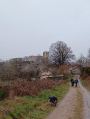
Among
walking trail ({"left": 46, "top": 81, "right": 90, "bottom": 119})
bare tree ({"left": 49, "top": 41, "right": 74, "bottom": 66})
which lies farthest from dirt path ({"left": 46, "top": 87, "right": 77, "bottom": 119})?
bare tree ({"left": 49, "top": 41, "right": 74, "bottom": 66})

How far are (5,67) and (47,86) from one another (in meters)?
34.6

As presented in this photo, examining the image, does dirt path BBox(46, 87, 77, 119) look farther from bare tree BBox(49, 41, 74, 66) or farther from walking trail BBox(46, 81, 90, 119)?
bare tree BBox(49, 41, 74, 66)

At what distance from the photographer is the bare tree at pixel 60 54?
61.2m

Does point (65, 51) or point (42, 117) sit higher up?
point (65, 51)

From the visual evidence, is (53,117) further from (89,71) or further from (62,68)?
(62,68)

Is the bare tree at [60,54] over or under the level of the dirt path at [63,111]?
over

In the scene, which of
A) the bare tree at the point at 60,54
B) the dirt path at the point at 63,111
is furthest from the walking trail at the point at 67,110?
the bare tree at the point at 60,54

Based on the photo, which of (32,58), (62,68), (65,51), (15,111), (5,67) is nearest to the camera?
(15,111)

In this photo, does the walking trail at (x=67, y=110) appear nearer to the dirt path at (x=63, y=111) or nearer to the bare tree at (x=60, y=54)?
the dirt path at (x=63, y=111)

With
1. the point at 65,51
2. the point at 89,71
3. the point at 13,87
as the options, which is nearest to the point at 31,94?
the point at 13,87

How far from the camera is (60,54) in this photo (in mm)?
61344

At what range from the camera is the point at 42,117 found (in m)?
8.65

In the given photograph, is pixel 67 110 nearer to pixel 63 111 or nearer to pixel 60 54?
pixel 63 111

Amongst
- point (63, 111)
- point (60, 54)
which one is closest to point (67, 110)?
point (63, 111)
